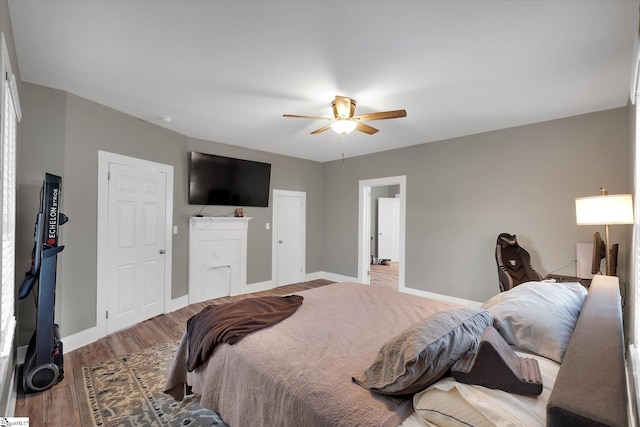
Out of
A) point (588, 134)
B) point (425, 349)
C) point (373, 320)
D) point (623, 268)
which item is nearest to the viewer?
point (425, 349)

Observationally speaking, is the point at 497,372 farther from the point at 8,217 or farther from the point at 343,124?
the point at 8,217

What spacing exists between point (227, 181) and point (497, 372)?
447 cm

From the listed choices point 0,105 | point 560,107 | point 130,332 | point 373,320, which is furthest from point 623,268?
point 130,332

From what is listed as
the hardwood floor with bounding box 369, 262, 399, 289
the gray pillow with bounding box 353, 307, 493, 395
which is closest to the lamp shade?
the gray pillow with bounding box 353, 307, 493, 395

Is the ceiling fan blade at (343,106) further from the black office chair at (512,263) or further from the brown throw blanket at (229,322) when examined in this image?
the black office chair at (512,263)

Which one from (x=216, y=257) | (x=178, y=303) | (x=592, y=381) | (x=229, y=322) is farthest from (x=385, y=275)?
(x=592, y=381)

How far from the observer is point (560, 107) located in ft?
10.6

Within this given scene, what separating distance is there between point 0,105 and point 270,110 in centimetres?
226

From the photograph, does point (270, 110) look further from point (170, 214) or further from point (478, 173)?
point (478, 173)

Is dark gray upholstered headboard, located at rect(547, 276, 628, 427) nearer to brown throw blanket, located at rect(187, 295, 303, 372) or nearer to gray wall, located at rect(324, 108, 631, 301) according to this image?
brown throw blanket, located at rect(187, 295, 303, 372)

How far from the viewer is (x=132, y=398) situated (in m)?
2.24

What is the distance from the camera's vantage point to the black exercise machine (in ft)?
7.51

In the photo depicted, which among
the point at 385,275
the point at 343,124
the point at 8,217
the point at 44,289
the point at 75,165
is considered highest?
the point at 343,124

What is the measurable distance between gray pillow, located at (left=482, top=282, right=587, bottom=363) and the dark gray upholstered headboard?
0.73 ft
